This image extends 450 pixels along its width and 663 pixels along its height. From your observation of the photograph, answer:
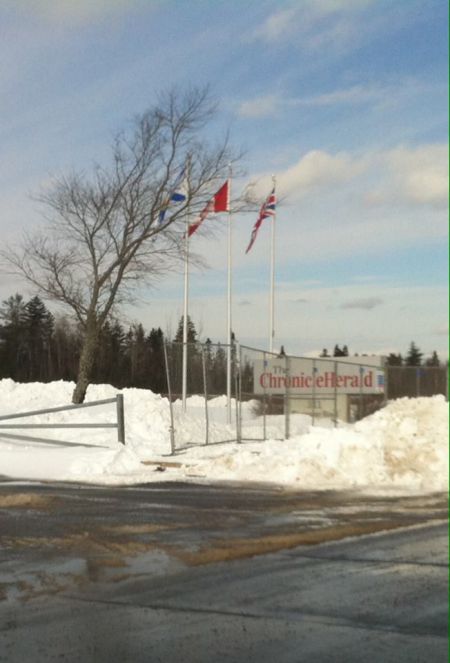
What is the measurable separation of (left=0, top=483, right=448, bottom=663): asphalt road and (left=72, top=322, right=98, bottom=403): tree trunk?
21.1 m

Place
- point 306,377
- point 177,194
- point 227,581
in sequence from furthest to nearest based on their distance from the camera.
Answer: point 177,194 < point 306,377 < point 227,581

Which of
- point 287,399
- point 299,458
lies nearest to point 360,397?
point 287,399

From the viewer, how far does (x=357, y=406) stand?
25203 millimetres

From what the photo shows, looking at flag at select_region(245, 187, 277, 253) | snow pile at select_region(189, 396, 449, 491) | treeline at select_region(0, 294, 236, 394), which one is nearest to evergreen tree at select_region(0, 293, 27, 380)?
treeline at select_region(0, 294, 236, 394)

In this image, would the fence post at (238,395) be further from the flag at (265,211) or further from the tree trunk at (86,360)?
the flag at (265,211)

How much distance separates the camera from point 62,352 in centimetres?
9612

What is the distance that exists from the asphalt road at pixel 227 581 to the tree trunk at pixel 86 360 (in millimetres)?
21125

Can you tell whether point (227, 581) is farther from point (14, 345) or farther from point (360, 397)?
point (14, 345)

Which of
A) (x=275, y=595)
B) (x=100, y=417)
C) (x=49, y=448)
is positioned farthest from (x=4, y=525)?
(x=100, y=417)

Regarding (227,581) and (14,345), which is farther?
(14,345)

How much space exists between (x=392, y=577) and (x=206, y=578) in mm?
1651

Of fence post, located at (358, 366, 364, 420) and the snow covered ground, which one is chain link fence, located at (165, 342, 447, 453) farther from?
the snow covered ground

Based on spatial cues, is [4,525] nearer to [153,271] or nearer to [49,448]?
[49,448]

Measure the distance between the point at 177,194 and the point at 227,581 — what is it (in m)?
27.0
